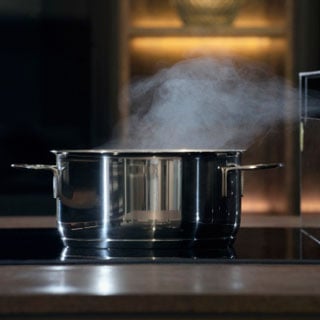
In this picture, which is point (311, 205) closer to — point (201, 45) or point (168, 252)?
point (168, 252)

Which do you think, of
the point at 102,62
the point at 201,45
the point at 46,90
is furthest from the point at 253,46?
the point at 46,90

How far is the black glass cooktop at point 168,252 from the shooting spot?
1.07m

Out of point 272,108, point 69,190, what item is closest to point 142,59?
point 272,108

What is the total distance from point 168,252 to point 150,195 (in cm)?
8

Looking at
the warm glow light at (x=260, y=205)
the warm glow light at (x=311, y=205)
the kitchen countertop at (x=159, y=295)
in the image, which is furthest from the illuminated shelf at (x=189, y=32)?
the kitchen countertop at (x=159, y=295)

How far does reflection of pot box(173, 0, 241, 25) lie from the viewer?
2.42 meters

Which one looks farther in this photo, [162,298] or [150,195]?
[150,195]

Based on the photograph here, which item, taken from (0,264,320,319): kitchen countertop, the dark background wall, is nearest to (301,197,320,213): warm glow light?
(0,264,320,319): kitchen countertop

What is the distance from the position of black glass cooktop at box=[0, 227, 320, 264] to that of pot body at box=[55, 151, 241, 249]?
0.02 metres

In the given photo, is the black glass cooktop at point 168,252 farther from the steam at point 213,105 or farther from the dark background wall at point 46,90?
the dark background wall at point 46,90

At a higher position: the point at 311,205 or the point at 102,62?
the point at 102,62

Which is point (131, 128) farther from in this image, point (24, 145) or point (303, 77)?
point (303, 77)

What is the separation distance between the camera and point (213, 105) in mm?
2404

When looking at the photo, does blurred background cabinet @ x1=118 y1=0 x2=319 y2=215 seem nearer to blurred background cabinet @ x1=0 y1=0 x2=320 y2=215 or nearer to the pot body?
blurred background cabinet @ x1=0 y1=0 x2=320 y2=215
